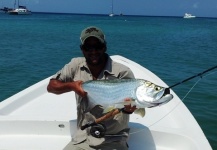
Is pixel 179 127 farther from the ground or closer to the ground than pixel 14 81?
farther from the ground

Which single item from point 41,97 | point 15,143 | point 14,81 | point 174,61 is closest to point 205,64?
point 174,61

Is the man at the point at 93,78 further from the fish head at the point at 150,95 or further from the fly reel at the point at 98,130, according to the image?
the fish head at the point at 150,95

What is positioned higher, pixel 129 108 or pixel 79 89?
pixel 79 89

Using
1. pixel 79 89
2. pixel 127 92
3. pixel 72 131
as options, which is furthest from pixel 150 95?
pixel 72 131

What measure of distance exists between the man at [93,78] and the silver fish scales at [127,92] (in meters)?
0.24

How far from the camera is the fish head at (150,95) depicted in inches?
99.9

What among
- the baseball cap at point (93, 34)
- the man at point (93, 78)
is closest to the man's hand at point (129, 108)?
the man at point (93, 78)

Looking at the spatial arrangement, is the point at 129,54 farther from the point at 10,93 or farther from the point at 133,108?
the point at 133,108

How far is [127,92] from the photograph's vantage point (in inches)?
103

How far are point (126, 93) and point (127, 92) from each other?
0.04 feet

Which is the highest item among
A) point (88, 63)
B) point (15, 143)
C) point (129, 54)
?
point (88, 63)

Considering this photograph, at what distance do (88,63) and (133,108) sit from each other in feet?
2.27

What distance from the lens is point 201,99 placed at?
329 inches

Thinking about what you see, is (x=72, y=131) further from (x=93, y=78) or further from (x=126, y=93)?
(x=126, y=93)
